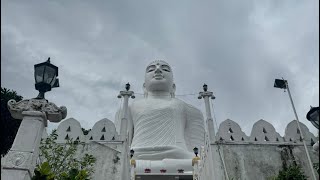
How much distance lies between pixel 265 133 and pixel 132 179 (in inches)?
193

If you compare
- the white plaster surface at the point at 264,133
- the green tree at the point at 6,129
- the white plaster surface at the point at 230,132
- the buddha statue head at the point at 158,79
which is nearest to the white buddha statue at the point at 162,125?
the buddha statue head at the point at 158,79

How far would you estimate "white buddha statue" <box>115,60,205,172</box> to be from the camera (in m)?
14.0

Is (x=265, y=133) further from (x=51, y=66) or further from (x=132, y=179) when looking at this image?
(x=51, y=66)

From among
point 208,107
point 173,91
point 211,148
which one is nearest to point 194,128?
point 173,91

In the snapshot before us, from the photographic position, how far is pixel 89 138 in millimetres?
12719

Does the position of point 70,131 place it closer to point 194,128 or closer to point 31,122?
point 194,128

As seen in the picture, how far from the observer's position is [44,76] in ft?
17.4

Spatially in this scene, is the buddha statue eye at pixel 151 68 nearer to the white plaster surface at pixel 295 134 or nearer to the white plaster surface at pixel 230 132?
the white plaster surface at pixel 230 132

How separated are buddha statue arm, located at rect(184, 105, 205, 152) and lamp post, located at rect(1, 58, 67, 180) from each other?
1097cm

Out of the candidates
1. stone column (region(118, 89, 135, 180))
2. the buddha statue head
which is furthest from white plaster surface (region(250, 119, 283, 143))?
the buddha statue head

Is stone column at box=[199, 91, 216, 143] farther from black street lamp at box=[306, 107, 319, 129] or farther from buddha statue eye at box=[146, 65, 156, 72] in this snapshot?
black street lamp at box=[306, 107, 319, 129]

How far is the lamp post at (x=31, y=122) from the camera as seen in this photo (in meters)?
4.62

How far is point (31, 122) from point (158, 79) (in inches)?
494

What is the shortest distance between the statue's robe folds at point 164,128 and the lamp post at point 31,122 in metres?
9.07
